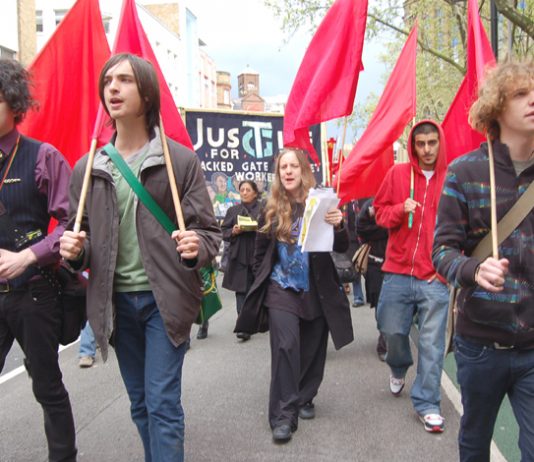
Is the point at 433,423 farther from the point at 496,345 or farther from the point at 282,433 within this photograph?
the point at 496,345

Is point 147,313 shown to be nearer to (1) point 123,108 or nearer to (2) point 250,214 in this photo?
(1) point 123,108

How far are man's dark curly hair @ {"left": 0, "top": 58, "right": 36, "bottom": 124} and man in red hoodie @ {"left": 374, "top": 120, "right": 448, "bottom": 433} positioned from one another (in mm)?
2631

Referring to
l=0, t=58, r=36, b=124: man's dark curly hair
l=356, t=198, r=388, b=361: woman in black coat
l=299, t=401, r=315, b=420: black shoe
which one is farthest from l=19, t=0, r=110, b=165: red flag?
l=356, t=198, r=388, b=361: woman in black coat

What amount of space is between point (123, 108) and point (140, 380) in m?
1.33

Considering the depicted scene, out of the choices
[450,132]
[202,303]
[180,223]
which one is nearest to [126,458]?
[202,303]

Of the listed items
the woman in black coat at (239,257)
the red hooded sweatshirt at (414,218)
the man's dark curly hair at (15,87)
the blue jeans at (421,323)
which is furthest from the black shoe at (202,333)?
the man's dark curly hair at (15,87)

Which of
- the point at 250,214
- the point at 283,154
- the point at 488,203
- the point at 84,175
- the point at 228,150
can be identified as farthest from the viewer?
the point at 228,150

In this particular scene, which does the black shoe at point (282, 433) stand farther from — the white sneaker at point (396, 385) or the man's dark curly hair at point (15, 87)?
the man's dark curly hair at point (15, 87)

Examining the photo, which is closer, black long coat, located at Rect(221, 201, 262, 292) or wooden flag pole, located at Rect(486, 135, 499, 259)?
wooden flag pole, located at Rect(486, 135, 499, 259)

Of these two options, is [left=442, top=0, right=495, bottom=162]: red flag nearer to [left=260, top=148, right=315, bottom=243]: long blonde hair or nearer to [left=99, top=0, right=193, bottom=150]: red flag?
[left=260, top=148, right=315, bottom=243]: long blonde hair

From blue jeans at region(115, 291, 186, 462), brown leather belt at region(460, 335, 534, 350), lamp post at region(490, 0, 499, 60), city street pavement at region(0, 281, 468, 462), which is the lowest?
city street pavement at region(0, 281, 468, 462)

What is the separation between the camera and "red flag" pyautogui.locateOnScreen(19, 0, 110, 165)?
416 centimetres

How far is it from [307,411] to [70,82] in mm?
2893

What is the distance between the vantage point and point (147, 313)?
293 cm
